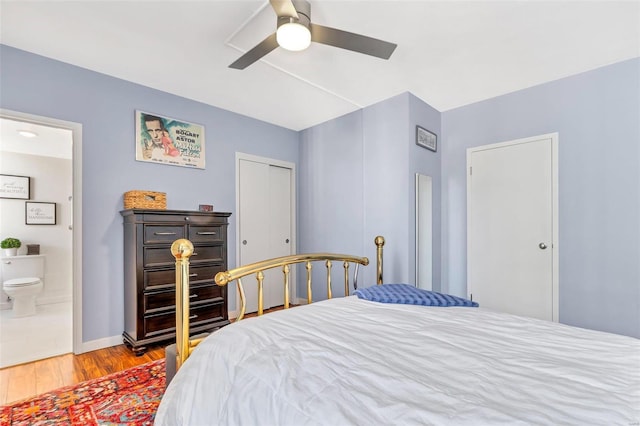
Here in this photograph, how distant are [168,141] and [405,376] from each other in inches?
128

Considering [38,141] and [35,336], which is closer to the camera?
[35,336]

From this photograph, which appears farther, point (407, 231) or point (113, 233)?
point (407, 231)

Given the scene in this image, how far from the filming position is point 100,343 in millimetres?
2773

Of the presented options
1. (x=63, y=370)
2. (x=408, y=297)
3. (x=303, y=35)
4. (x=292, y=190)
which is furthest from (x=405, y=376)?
(x=292, y=190)

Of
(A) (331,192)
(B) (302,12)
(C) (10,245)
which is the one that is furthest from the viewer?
(C) (10,245)

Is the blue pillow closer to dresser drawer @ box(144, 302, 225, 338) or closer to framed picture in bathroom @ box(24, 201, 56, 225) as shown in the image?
dresser drawer @ box(144, 302, 225, 338)

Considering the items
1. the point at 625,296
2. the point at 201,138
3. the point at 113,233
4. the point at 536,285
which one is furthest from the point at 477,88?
the point at 113,233

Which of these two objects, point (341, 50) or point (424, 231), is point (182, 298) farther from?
point (424, 231)

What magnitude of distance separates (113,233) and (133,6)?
6.35ft

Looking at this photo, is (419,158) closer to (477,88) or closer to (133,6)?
Result: (477,88)

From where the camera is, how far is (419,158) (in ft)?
11.0

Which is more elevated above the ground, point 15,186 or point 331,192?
point 15,186

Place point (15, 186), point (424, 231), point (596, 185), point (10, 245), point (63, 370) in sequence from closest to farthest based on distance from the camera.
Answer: point (63, 370), point (596, 185), point (424, 231), point (10, 245), point (15, 186)

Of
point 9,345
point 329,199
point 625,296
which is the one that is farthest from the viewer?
point 329,199
